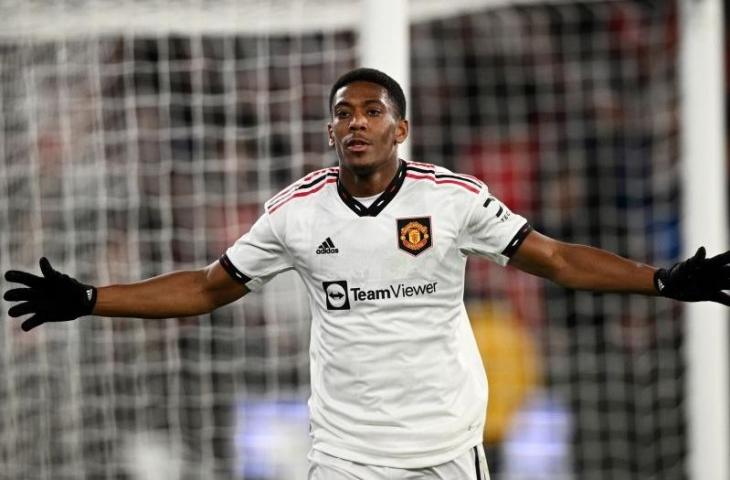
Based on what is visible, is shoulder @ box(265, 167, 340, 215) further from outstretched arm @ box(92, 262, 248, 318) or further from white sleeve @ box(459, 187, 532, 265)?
white sleeve @ box(459, 187, 532, 265)

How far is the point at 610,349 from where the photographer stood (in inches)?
217

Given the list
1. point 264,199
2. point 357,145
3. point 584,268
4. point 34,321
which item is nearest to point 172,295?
point 34,321

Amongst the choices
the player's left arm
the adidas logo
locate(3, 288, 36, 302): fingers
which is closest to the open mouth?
the adidas logo

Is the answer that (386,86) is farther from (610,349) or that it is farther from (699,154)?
(610,349)

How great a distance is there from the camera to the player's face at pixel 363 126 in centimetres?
263

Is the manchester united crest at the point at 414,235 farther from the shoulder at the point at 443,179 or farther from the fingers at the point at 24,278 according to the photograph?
the fingers at the point at 24,278

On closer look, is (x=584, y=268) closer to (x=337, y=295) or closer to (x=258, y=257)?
(x=337, y=295)

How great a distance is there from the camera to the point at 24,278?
104 inches

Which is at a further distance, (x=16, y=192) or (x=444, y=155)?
(x=444, y=155)

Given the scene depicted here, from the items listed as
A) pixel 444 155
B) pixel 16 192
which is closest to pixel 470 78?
pixel 444 155

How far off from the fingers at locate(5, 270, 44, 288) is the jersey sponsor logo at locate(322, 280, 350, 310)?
70 cm

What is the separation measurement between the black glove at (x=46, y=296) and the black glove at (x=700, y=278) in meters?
1.45

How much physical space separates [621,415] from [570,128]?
1520mm

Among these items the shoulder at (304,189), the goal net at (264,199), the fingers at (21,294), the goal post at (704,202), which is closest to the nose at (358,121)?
the shoulder at (304,189)
